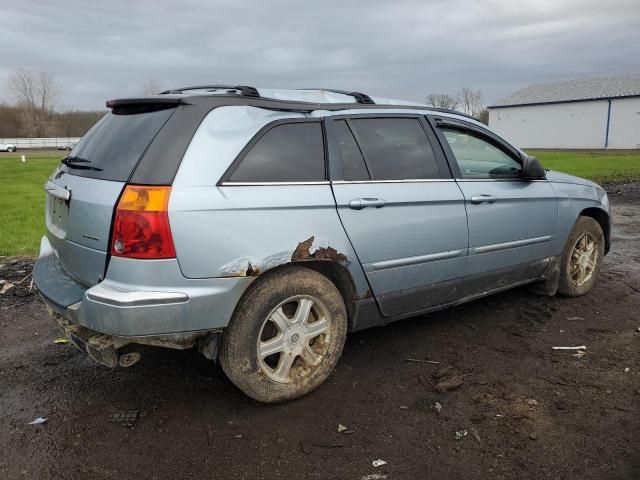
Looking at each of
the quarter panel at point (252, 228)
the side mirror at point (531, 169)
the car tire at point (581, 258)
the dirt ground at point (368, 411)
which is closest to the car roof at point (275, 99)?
the quarter panel at point (252, 228)

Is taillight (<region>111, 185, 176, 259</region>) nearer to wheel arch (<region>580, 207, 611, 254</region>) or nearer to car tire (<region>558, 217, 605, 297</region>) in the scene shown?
car tire (<region>558, 217, 605, 297</region>)

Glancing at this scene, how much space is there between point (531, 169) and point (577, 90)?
2323 inches

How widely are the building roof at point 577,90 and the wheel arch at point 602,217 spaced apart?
51996mm

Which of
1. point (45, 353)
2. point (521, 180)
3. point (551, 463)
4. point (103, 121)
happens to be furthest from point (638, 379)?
point (45, 353)

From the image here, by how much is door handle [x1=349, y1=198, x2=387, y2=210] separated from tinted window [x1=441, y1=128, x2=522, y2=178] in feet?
3.14

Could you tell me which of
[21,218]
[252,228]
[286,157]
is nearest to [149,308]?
[252,228]

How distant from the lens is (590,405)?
321 centimetres

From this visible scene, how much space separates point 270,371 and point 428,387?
3.45 feet

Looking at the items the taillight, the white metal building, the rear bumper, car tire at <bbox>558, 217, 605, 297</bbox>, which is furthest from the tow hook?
the white metal building

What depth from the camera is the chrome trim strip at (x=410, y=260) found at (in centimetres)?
342

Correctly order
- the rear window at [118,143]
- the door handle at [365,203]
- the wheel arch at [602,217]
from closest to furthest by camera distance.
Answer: the rear window at [118,143] < the door handle at [365,203] < the wheel arch at [602,217]

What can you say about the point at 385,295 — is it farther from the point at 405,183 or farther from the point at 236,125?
the point at 236,125

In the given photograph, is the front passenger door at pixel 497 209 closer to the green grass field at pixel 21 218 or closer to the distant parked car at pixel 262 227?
the distant parked car at pixel 262 227

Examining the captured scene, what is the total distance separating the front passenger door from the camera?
4.02m
